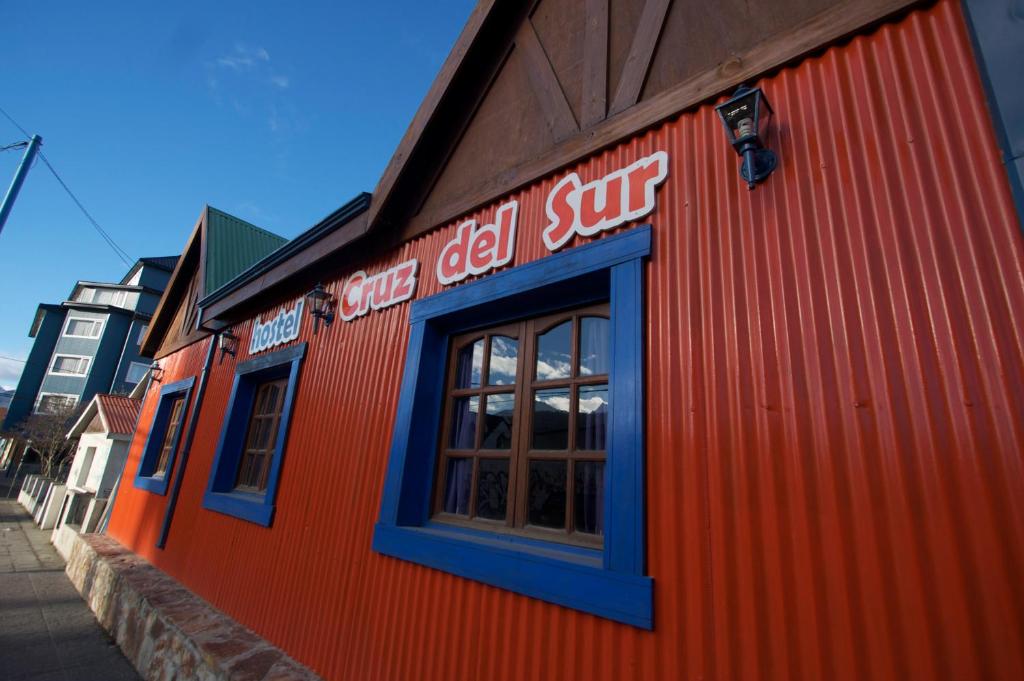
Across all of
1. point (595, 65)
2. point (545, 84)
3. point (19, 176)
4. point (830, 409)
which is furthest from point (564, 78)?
point (19, 176)

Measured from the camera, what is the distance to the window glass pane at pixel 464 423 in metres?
3.29

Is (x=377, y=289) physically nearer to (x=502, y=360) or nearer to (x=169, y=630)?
(x=502, y=360)

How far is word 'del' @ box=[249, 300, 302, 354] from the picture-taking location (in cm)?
539

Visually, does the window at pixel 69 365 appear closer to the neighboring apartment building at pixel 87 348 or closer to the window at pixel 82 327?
the neighboring apartment building at pixel 87 348

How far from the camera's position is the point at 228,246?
918cm

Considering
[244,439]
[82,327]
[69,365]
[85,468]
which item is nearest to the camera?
[244,439]

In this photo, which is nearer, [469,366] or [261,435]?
[469,366]

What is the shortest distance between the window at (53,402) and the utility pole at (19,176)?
20.8 metres

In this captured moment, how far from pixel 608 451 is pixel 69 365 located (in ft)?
125

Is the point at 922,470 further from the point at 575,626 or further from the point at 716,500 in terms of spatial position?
the point at 575,626

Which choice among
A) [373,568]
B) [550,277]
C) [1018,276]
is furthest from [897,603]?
→ [373,568]

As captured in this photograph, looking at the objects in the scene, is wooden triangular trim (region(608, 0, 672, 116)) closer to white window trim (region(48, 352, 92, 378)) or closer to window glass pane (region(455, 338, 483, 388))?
window glass pane (region(455, 338, 483, 388))

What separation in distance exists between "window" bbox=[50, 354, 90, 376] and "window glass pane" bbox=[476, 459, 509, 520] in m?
35.7

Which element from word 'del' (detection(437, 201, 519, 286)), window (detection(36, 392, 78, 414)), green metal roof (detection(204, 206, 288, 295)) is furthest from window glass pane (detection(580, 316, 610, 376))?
window (detection(36, 392, 78, 414))
